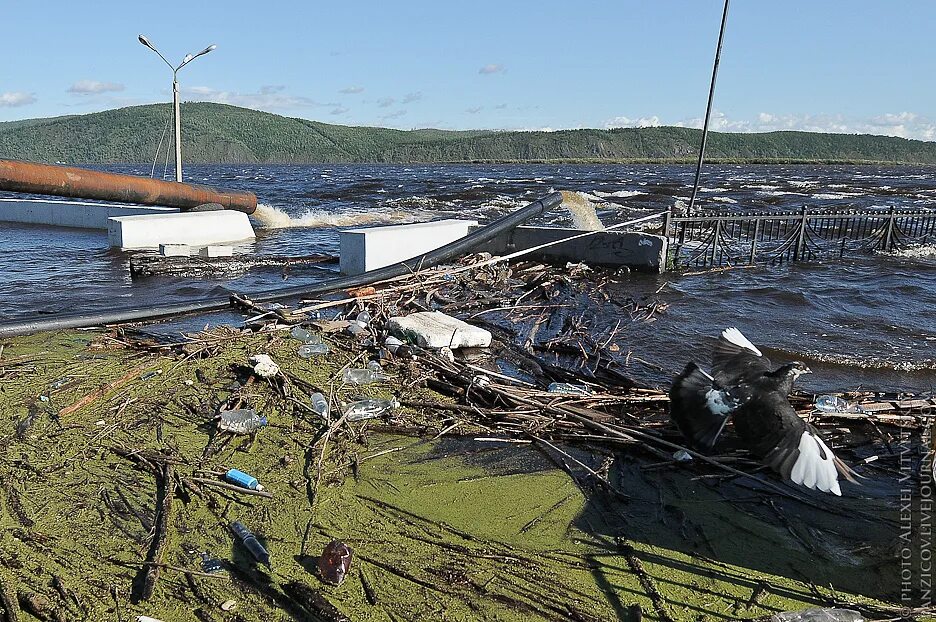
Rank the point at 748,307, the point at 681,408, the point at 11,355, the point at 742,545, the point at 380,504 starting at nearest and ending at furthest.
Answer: the point at 742,545 < the point at 380,504 < the point at 681,408 < the point at 11,355 < the point at 748,307

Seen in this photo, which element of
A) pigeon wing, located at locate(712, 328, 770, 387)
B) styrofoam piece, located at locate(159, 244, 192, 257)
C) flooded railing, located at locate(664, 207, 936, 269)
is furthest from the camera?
flooded railing, located at locate(664, 207, 936, 269)

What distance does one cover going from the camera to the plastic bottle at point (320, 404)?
4900mm

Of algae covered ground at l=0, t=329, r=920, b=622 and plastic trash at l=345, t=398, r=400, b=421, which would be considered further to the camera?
plastic trash at l=345, t=398, r=400, b=421

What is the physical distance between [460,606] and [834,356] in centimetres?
651

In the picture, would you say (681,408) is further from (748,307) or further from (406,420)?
(748,307)

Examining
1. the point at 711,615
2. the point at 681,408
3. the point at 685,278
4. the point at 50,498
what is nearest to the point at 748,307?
the point at 685,278

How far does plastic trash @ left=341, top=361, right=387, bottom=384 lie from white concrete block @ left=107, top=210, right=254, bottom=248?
10.1 meters

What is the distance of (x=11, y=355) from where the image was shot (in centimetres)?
614

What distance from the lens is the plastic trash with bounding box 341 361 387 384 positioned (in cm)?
565

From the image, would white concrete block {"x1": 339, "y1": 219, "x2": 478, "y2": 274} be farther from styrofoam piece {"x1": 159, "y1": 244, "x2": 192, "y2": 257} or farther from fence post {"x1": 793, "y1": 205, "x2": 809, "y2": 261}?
fence post {"x1": 793, "y1": 205, "x2": 809, "y2": 261}

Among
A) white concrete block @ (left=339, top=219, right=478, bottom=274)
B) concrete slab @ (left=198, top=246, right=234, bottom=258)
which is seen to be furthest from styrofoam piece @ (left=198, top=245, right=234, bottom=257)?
white concrete block @ (left=339, top=219, right=478, bottom=274)

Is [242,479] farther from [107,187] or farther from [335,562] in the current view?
[107,187]

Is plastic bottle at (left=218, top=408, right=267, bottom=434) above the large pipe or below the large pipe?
below

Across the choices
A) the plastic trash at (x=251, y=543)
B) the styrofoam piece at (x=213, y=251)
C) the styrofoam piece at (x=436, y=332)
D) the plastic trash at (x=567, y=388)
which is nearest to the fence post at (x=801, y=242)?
the styrofoam piece at (x=436, y=332)
